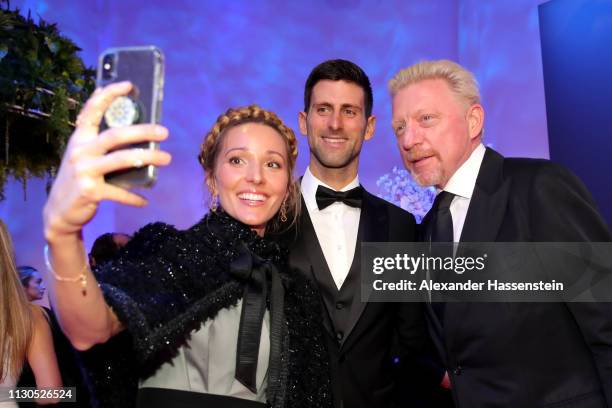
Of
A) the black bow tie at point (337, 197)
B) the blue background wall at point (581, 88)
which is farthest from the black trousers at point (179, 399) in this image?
the blue background wall at point (581, 88)

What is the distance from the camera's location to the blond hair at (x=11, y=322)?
2162 millimetres

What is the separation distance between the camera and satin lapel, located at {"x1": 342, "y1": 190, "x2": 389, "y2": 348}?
2.20 m

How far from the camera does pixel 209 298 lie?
5.07ft

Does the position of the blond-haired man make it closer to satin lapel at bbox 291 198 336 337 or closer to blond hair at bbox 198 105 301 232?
satin lapel at bbox 291 198 336 337

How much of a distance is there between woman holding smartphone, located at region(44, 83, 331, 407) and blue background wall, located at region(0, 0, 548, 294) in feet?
12.7

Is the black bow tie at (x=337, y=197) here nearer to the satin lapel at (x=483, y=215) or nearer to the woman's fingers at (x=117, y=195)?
the satin lapel at (x=483, y=215)

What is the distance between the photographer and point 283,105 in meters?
5.82

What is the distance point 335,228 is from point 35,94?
139 centimetres

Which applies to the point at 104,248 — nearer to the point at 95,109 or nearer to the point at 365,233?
the point at 365,233

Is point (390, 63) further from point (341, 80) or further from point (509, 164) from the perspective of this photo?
point (509, 164)

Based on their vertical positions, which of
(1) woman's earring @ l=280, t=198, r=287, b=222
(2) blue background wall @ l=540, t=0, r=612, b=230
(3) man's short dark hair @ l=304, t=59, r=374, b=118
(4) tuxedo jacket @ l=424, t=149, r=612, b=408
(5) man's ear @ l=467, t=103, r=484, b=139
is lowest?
(4) tuxedo jacket @ l=424, t=149, r=612, b=408

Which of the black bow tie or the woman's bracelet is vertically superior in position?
the black bow tie

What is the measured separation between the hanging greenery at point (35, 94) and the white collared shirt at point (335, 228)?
1106mm

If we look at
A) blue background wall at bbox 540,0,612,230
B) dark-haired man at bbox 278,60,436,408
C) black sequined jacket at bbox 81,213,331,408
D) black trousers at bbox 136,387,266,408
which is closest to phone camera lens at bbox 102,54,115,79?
black sequined jacket at bbox 81,213,331,408
